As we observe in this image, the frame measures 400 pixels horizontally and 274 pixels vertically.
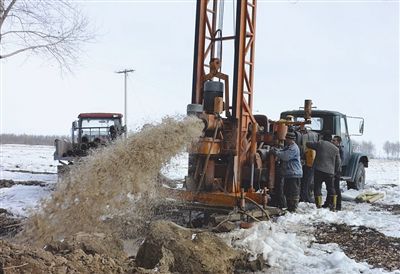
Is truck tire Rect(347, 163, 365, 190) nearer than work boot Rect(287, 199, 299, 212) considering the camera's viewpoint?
No

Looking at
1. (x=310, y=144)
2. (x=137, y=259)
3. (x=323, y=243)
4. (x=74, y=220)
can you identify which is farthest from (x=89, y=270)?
(x=310, y=144)

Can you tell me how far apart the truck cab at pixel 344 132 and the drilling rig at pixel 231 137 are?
12.6 ft

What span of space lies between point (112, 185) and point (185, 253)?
1584 millimetres

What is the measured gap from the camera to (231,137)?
318 inches

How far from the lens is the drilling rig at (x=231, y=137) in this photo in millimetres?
7902

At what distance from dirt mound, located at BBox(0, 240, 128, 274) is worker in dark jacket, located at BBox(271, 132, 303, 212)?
4658 mm

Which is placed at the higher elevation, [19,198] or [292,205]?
[292,205]

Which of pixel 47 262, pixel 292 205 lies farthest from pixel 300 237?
pixel 47 262

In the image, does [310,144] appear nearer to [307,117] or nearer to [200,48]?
[307,117]

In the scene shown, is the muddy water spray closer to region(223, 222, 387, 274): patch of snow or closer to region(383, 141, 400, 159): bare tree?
region(223, 222, 387, 274): patch of snow

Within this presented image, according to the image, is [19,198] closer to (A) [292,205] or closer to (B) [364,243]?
(A) [292,205]

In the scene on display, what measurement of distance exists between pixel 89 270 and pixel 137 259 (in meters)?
1.12

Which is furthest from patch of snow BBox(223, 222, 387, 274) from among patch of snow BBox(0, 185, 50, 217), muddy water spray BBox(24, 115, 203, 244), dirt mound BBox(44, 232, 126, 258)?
patch of snow BBox(0, 185, 50, 217)

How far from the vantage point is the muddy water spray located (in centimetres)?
587
